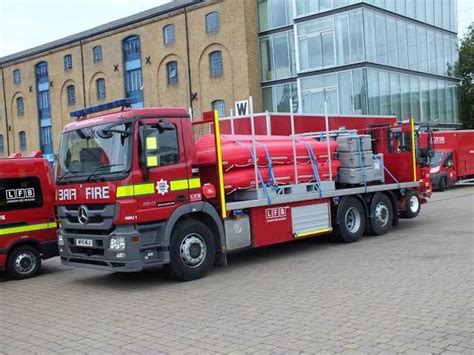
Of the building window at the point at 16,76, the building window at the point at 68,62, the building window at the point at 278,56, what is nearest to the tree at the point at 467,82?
the building window at the point at 278,56

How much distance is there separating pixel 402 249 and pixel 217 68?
30.6m

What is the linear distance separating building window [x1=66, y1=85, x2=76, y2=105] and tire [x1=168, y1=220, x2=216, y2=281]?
45.5 m

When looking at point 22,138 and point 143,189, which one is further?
point 22,138

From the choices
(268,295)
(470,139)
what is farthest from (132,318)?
(470,139)

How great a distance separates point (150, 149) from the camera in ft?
27.8

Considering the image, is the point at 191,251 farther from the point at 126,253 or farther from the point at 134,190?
the point at 134,190

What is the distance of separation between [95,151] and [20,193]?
2707 millimetres

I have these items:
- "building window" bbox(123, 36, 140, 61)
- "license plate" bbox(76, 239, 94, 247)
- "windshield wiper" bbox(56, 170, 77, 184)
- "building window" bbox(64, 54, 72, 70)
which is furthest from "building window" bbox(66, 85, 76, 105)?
"license plate" bbox(76, 239, 94, 247)

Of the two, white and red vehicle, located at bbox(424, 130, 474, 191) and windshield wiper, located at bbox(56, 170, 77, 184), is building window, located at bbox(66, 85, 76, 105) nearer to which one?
white and red vehicle, located at bbox(424, 130, 474, 191)

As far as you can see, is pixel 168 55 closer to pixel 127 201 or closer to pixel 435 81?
pixel 435 81

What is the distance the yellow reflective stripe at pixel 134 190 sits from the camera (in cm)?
832

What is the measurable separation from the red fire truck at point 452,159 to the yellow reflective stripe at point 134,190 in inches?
819

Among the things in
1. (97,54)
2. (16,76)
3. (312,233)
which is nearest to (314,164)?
(312,233)

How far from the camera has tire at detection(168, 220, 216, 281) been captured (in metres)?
8.80
